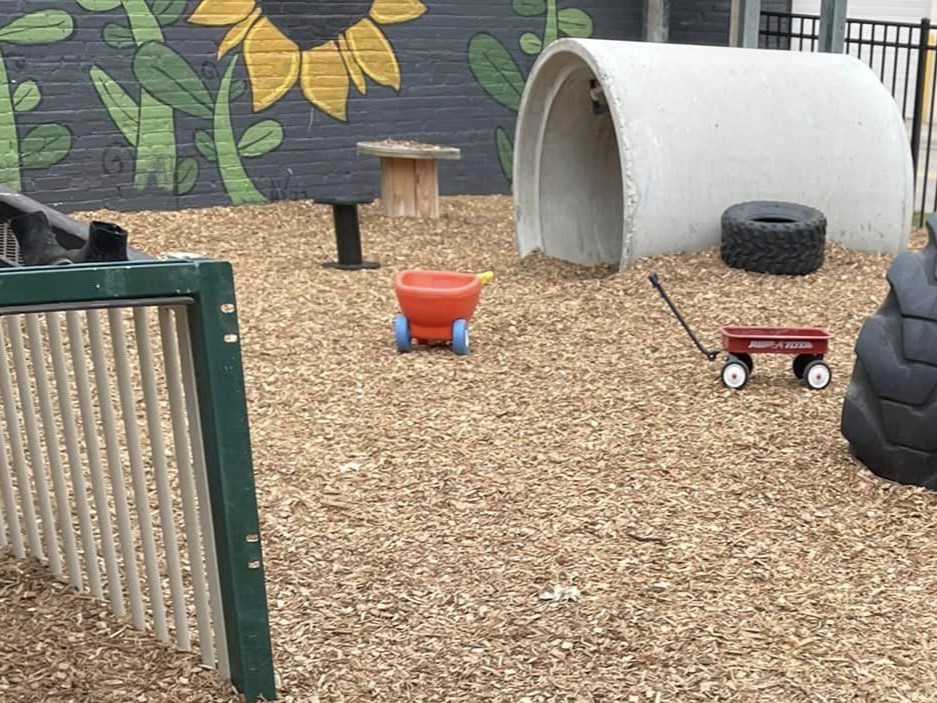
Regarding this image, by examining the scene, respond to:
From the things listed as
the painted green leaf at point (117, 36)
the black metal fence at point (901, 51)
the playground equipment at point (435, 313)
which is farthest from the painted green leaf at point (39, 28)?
the black metal fence at point (901, 51)

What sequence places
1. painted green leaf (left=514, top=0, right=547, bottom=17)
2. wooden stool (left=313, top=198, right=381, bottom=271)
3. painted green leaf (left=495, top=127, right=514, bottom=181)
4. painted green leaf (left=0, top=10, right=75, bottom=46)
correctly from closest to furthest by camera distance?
wooden stool (left=313, top=198, right=381, bottom=271)
painted green leaf (left=0, top=10, right=75, bottom=46)
painted green leaf (left=514, top=0, right=547, bottom=17)
painted green leaf (left=495, top=127, right=514, bottom=181)

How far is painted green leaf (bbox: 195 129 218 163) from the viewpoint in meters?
9.70

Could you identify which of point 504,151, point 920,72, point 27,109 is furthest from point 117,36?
point 920,72

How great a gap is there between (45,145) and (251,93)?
1.83 meters

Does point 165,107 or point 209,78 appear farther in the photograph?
point 209,78

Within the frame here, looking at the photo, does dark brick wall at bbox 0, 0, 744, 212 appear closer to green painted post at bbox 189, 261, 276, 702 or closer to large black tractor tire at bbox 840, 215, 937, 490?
large black tractor tire at bbox 840, 215, 937, 490

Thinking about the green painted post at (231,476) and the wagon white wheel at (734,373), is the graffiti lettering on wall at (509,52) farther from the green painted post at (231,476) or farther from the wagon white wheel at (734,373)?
the green painted post at (231,476)

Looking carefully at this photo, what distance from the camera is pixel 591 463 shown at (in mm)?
4023

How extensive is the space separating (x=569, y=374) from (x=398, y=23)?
6196 millimetres

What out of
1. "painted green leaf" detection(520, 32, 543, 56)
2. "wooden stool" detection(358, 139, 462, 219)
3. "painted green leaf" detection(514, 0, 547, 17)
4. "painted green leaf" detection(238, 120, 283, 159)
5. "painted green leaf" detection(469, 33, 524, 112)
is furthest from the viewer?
"painted green leaf" detection(520, 32, 543, 56)

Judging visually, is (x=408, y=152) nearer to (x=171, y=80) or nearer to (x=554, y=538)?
(x=171, y=80)

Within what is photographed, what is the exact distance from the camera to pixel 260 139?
32.8 feet

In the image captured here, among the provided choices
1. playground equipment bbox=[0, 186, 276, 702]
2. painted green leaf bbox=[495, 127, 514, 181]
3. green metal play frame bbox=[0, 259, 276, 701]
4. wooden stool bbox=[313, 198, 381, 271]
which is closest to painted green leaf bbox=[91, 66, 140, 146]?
wooden stool bbox=[313, 198, 381, 271]

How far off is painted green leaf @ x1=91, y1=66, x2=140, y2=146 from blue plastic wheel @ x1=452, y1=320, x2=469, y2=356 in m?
5.08
